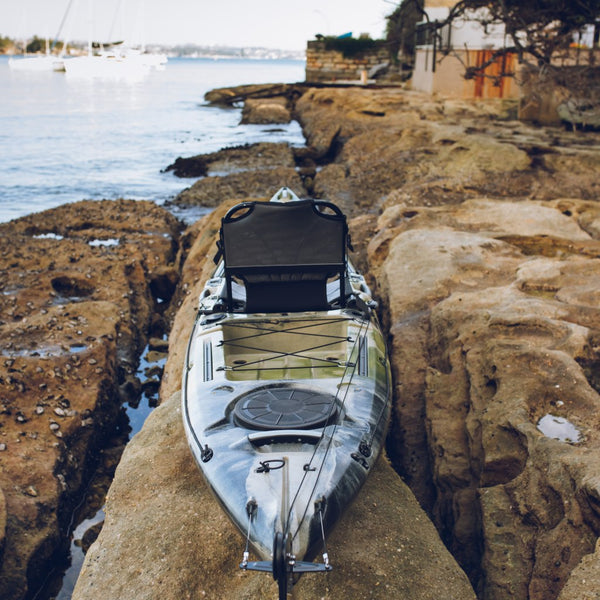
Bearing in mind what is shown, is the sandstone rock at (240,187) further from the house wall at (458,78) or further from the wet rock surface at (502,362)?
the house wall at (458,78)

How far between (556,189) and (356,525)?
1090 cm

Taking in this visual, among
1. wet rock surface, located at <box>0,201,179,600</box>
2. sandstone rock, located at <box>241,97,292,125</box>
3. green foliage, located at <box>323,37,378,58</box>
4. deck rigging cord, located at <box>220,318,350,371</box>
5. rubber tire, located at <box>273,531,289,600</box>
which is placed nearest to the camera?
rubber tire, located at <box>273,531,289,600</box>

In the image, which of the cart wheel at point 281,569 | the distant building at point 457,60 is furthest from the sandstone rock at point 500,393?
the distant building at point 457,60

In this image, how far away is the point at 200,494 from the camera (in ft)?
16.7

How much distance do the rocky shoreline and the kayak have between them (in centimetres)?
51

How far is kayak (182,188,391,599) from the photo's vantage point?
4062 mm

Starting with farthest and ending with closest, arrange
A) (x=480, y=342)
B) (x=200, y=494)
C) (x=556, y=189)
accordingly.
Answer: (x=556, y=189) < (x=480, y=342) < (x=200, y=494)

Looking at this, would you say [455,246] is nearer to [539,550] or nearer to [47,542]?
[539,550]

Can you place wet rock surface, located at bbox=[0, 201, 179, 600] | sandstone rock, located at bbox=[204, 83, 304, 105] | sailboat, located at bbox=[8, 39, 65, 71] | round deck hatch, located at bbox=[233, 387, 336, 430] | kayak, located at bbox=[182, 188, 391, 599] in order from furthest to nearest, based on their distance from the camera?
sailboat, located at bbox=[8, 39, 65, 71] < sandstone rock, located at bbox=[204, 83, 304, 105] < wet rock surface, located at bbox=[0, 201, 179, 600] < round deck hatch, located at bbox=[233, 387, 336, 430] < kayak, located at bbox=[182, 188, 391, 599]

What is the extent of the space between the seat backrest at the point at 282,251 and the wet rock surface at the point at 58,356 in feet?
7.19

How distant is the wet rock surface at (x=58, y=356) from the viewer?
18.5 feet

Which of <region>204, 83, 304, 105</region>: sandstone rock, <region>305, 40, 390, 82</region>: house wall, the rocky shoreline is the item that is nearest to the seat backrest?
the rocky shoreline

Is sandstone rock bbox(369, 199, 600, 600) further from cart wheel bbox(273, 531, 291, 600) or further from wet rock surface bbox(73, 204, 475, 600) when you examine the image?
cart wheel bbox(273, 531, 291, 600)

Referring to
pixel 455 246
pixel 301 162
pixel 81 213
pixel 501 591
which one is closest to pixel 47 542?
pixel 501 591
